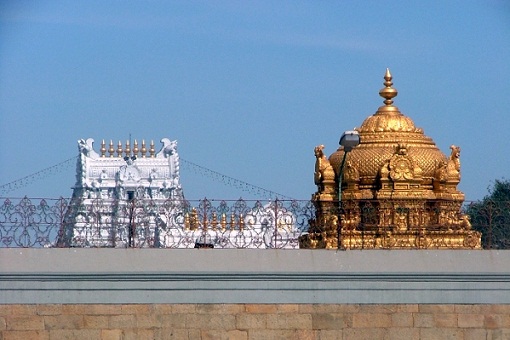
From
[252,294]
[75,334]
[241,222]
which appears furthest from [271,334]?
[75,334]

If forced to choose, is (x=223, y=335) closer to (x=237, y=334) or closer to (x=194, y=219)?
(x=237, y=334)

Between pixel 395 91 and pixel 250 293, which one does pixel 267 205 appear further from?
pixel 395 91

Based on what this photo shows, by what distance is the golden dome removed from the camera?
941 inches

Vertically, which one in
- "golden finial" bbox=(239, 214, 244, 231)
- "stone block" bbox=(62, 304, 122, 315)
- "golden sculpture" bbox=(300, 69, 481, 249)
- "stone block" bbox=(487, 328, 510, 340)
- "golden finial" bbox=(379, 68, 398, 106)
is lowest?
"stone block" bbox=(487, 328, 510, 340)

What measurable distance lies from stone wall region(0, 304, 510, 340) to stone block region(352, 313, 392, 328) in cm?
1

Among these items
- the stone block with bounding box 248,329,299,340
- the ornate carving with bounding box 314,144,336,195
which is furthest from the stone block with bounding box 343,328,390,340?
the ornate carving with bounding box 314,144,336,195

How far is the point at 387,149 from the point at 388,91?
3.75 ft

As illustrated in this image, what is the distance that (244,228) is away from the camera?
20.1m

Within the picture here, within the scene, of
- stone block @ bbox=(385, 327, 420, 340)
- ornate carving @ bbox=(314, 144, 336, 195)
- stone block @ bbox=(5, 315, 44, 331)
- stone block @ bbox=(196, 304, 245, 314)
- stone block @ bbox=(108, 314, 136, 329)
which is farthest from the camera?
ornate carving @ bbox=(314, 144, 336, 195)

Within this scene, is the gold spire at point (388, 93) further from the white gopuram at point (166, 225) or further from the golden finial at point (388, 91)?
the white gopuram at point (166, 225)

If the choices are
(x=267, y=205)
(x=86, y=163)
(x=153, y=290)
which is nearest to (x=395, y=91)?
(x=267, y=205)

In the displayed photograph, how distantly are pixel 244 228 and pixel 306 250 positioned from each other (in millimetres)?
917

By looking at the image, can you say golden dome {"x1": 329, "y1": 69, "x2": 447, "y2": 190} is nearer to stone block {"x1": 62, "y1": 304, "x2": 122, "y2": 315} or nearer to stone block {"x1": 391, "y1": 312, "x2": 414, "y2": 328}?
stone block {"x1": 391, "y1": 312, "x2": 414, "y2": 328}

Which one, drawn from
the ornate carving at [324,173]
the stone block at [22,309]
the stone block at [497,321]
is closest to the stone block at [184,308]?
the stone block at [22,309]
